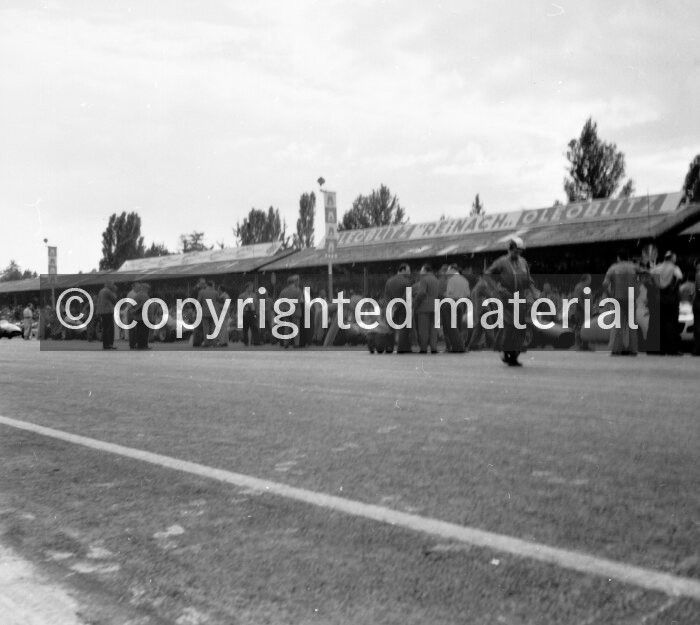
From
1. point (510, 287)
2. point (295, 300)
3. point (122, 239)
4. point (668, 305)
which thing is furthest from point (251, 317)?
point (122, 239)

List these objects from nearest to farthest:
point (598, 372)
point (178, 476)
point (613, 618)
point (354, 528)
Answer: point (613, 618) → point (354, 528) → point (178, 476) → point (598, 372)

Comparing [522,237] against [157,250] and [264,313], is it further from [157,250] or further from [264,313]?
[157,250]

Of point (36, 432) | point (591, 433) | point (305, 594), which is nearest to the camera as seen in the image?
point (305, 594)

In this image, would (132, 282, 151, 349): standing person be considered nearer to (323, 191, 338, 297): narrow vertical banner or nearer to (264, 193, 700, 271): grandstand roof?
(323, 191, 338, 297): narrow vertical banner

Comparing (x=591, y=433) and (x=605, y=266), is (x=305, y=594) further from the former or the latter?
(x=605, y=266)

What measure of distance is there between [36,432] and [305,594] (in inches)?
146

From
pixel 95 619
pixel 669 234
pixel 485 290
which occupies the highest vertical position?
pixel 669 234

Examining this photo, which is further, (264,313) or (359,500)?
(264,313)

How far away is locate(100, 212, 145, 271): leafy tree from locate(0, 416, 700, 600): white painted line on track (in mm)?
73821

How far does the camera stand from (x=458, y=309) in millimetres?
16750

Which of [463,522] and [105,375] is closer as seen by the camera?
[463,522]

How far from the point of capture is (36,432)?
5594mm

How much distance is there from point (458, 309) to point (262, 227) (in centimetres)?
5275

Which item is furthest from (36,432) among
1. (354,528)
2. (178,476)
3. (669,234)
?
(669,234)
